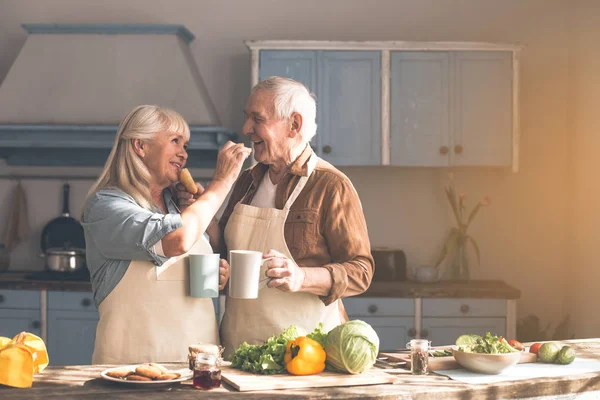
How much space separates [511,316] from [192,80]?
2478 millimetres

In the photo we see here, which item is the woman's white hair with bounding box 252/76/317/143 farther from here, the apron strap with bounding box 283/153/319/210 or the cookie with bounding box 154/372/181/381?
the cookie with bounding box 154/372/181/381

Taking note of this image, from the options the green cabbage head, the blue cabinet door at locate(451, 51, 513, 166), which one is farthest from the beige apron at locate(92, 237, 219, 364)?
the blue cabinet door at locate(451, 51, 513, 166)

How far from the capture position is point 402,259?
480 centimetres

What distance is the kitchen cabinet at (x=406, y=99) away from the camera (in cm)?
464

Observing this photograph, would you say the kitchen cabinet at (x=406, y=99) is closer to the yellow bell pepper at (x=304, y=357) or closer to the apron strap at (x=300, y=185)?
Answer: the apron strap at (x=300, y=185)

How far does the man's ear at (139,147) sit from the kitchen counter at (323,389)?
78 centimetres

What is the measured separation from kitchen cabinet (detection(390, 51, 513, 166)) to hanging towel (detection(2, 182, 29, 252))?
2579mm

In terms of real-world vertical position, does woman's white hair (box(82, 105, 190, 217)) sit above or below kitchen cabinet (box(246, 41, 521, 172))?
below

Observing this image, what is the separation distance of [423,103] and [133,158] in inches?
101

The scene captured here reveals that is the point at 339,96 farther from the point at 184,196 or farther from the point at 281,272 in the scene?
the point at 281,272

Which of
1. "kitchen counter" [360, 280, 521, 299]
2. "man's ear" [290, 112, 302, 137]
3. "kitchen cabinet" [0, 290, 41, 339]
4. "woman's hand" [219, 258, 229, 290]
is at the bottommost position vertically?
"kitchen cabinet" [0, 290, 41, 339]

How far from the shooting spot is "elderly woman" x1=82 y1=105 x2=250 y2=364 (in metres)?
2.29

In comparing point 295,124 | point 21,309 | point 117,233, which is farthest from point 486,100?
point 21,309

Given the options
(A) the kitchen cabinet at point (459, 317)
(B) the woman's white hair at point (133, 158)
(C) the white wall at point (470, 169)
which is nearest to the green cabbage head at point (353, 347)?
(B) the woman's white hair at point (133, 158)
